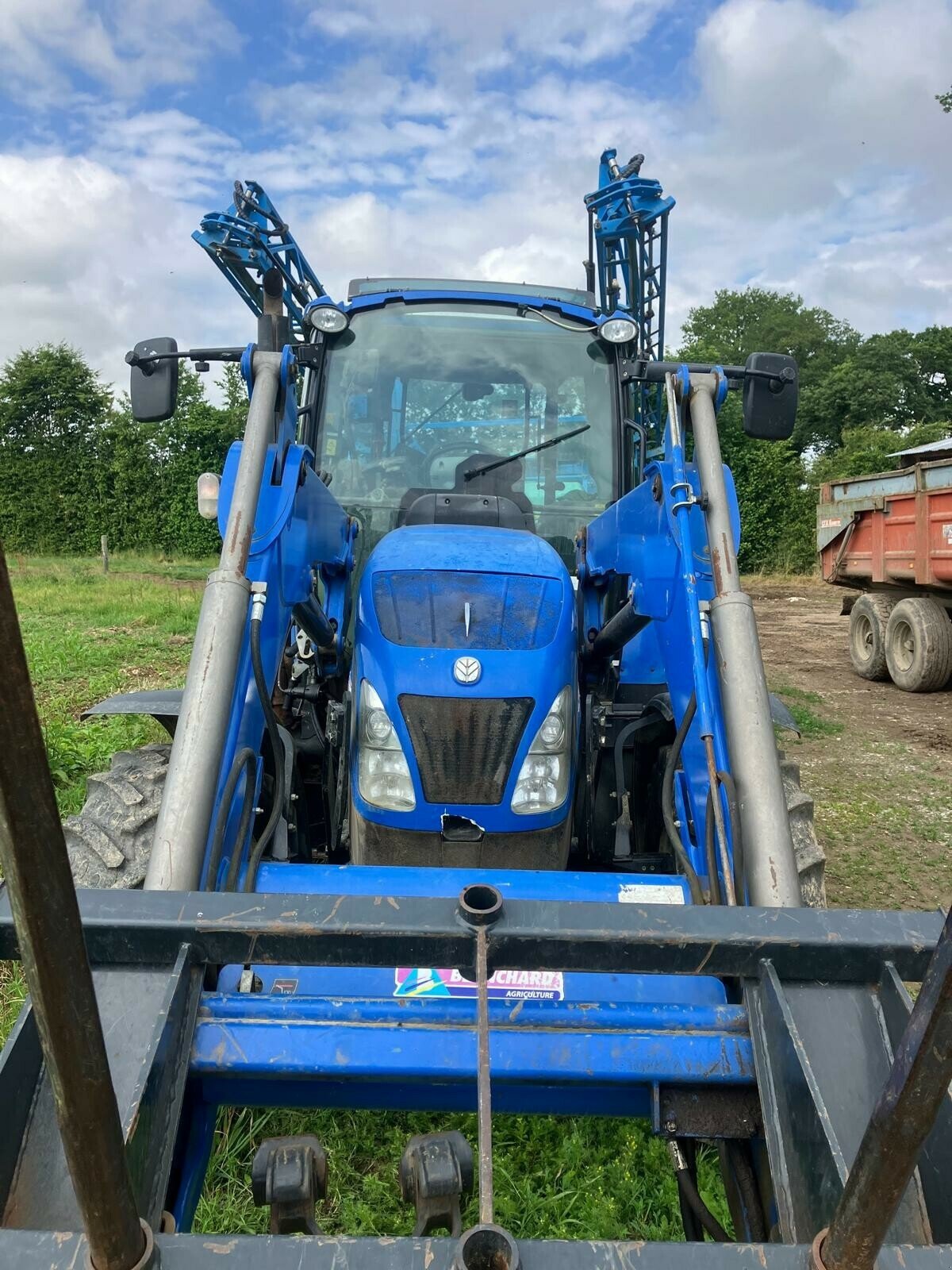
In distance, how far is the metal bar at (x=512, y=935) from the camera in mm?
1308

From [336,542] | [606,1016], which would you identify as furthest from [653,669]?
[606,1016]

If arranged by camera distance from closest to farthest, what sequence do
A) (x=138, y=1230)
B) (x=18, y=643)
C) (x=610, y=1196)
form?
(x=18, y=643)
(x=138, y=1230)
(x=610, y=1196)

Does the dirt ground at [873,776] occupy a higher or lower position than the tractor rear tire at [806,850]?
lower

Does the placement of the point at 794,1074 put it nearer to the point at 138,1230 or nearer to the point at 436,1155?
the point at 436,1155

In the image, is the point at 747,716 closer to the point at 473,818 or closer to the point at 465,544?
the point at 473,818

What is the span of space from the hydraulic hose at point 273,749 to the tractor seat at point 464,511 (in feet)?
2.95

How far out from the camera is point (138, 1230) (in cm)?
95

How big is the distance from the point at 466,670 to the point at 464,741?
6.9 inches

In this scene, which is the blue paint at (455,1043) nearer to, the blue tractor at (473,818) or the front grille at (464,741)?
the blue tractor at (473,818)

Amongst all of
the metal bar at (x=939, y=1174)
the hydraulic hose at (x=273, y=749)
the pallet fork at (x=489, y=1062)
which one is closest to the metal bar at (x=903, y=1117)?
the pallet fork at (x=489, y=1062)

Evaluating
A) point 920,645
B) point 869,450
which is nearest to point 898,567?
point 920,645

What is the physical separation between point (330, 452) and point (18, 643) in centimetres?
277

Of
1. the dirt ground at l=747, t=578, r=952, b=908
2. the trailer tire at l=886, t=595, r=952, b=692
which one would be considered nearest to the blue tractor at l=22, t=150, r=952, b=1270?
the dirt ground at l=747, t=578, r=952, b=908

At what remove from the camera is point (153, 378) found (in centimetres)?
265
